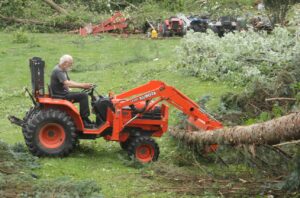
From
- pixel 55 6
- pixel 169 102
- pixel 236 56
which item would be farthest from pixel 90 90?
pixel 55 6

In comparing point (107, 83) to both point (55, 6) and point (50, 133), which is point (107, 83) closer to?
point (50, 133)

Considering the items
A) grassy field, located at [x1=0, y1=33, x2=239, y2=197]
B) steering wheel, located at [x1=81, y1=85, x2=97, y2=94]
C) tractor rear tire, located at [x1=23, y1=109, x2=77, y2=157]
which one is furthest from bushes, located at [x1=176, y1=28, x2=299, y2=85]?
tractor rear tire, located at [x1=23, y1=109, x2=77, y2=157]

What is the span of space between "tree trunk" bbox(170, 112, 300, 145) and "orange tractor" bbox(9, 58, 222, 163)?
155 centimetres

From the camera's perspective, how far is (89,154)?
1076cm

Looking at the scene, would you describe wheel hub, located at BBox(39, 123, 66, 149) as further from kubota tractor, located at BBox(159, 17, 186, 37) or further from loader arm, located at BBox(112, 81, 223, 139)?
kubota tractor, located at BBox(159, 17, 186, 37)

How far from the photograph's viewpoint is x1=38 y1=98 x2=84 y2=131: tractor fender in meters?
10.1

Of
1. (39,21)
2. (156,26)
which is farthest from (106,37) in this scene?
(39,21)

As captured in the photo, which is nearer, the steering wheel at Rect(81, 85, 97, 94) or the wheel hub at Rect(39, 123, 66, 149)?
the wheel hub at Rect(39, 123, 66, 149)

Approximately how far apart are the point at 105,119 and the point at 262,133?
4087mm

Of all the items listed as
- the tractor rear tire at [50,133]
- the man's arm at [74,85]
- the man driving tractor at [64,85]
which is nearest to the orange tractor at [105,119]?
the tractor rear tire at [50,133]

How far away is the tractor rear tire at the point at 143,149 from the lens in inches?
403

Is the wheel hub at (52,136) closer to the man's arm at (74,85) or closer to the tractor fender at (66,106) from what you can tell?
the tractor fender at (66,106)

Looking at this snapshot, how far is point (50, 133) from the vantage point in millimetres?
10305

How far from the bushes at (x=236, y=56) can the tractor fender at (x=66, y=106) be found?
5158 mm
